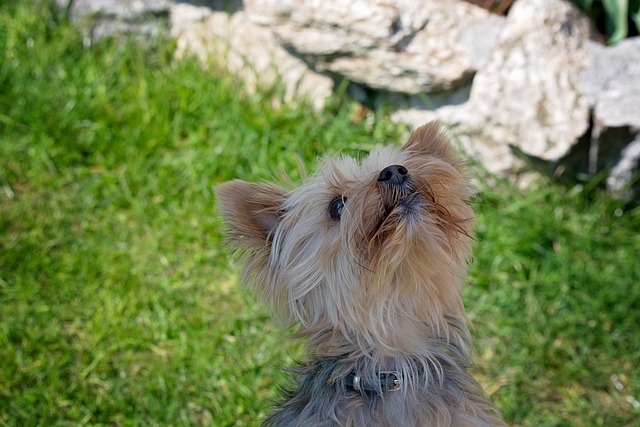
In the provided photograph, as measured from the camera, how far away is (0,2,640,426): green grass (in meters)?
4.16

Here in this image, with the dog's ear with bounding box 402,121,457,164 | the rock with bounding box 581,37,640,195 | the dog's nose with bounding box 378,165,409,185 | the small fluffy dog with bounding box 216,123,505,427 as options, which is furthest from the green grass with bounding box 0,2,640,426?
the dog's nose with bounding box 378,165,409,185

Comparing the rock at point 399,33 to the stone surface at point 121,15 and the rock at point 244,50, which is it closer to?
the rock at point 244,50

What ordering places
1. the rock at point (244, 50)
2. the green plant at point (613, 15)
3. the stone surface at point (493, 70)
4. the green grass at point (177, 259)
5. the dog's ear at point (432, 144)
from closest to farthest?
the dog's ear at point (432, 144) < the green grass at point (177, 259) < the stone surface at point (493, 70) < the green plant at point (613, 15) < the rock at point (244, 50)

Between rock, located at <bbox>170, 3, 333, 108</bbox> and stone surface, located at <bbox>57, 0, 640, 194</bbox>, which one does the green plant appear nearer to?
stone surface, located at <bbox>57, 0, 640, 194</bbox>

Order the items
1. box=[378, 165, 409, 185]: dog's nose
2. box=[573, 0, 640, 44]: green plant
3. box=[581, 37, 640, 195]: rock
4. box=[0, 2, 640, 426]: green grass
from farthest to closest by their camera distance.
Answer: box=[573, 0, 640, 44]: green plant
box=[581, 37, 640, 195]: rock
box=[0, 2, 640, 426]: green grass
box=[378, 165, 409, 185]: dog's nose

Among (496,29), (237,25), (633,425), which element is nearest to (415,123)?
(496,29)

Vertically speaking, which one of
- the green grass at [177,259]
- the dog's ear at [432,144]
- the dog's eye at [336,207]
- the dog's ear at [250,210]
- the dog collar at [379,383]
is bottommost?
the green grass at [177,259]

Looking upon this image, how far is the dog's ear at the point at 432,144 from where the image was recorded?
3109 mm

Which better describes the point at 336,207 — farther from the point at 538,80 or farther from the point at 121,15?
the point at 121,15

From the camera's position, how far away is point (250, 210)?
3092mm

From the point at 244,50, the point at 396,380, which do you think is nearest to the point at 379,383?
the point at 396,380

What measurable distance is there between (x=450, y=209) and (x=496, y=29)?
215cm

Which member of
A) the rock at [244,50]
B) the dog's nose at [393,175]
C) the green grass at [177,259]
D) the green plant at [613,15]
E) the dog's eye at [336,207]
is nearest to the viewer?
the dog's nose at [393,175]

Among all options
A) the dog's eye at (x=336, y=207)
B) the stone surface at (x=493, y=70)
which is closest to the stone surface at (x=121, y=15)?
the stone surface at (x=493, y=70)
